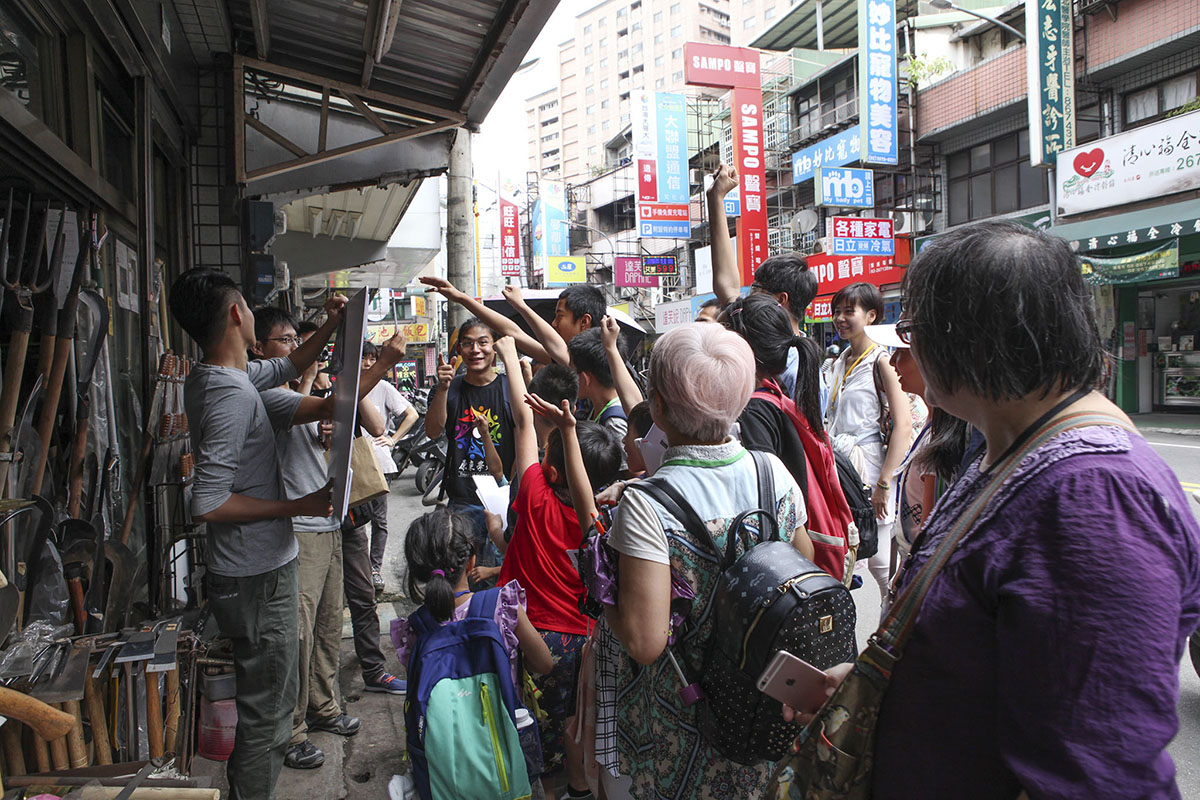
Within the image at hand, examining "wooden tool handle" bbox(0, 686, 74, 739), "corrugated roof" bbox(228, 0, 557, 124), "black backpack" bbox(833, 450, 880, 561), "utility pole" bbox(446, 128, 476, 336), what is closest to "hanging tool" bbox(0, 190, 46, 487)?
"wooden tool handle" bbox(0, 686, 74, 739)

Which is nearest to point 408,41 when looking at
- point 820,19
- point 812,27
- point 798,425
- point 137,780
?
point 798,425

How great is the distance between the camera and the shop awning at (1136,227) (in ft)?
41.2

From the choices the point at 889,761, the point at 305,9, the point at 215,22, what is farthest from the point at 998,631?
the point at 215,22

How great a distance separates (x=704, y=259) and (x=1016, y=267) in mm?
24137

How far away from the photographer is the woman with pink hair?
5.35 feet

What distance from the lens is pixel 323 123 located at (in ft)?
15.1

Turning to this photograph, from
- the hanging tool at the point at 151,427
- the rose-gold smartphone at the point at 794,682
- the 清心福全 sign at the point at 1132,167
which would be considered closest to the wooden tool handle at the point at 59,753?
the hanging tool at the point at 151,427

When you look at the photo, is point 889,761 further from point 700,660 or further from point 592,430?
point 592,430

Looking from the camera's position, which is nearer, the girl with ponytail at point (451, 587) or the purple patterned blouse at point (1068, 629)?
the purple patterned blouse at point (1068, 629)

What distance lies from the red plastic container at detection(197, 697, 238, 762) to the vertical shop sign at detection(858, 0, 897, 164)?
1710 cm

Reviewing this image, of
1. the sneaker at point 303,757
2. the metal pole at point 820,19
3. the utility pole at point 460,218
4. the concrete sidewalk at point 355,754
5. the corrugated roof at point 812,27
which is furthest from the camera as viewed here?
the corrugated roof at point 812,27

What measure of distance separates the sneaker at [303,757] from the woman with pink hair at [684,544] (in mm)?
1987

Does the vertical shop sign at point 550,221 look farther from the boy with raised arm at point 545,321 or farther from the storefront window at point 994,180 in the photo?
the boy with raised arm at point 545,321

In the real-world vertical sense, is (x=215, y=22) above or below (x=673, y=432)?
above
